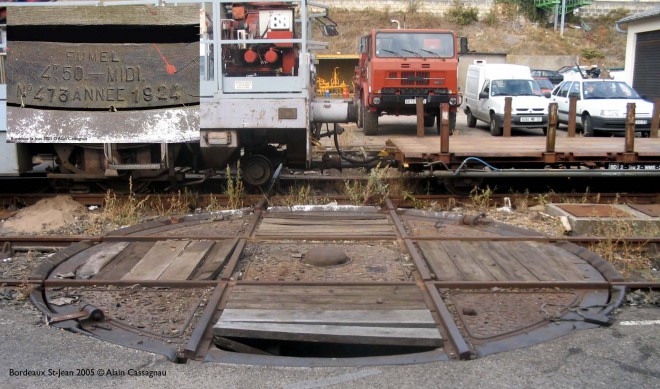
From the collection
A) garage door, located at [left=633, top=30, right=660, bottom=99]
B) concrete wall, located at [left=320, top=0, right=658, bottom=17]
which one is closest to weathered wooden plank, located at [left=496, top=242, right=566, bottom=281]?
garage door, located at [left=633, top=30, right=660, bottom=99]

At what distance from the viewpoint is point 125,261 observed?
6156mm

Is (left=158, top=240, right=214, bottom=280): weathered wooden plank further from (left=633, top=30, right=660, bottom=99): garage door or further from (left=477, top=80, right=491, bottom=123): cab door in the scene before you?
(left=633, top=30, right=660, bottom=99): garage door

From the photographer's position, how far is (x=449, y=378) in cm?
393

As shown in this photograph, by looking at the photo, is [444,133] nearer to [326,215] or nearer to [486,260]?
[326,215]

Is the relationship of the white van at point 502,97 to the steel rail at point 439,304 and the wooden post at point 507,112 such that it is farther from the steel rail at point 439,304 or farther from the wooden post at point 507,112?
the steel rail at point 439,304

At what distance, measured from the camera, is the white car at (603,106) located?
1603 centimetres

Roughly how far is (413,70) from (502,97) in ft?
11.4

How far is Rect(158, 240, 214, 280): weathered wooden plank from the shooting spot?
5.72 m

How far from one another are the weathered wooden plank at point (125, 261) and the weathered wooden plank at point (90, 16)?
284cm

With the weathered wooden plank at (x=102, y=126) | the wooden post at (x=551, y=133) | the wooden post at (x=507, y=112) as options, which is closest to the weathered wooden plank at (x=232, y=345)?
the weathered wooden plank at (x=102, y=126)

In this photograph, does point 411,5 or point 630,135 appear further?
point 411,5

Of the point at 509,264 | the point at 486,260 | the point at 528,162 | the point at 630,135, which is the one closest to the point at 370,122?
the point at 528,162

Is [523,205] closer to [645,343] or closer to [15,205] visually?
[645,343]

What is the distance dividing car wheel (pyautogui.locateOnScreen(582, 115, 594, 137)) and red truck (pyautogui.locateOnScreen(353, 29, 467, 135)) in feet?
11.3
